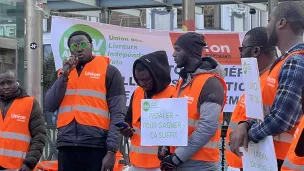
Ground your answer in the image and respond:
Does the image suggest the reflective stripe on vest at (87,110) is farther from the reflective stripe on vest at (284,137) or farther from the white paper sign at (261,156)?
the reflective stripe on vest at (284,137)

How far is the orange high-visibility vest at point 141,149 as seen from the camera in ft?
21.0

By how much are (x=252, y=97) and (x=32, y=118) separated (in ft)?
11.4

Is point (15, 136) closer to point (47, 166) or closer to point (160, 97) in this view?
point (47, 166)

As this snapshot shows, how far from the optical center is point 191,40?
591 cm

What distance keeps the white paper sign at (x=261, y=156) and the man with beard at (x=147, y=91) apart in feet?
5.28

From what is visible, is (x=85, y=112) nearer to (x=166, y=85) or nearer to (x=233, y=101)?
(x=166, y=85)

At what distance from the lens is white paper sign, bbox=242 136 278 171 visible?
441 centimetres

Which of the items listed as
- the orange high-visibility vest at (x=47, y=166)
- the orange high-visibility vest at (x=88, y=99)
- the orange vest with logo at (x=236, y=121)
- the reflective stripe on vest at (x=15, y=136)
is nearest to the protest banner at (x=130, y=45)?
the orange high-visibility vest at (x=47, y=166)

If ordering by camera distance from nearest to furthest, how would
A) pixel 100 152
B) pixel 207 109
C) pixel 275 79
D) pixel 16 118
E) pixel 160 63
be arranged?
pixel 275 79, pixel 207 109, pixel 160 63, pixel 100 152, pixel 16 118

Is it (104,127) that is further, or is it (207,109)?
(104,127)

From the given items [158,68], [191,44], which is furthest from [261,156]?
[158,68]

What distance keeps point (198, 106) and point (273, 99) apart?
1.08 m

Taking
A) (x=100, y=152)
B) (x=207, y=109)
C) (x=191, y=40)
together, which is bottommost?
(x=100, y=152)

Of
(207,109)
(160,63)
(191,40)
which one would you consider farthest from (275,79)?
(160,63)
